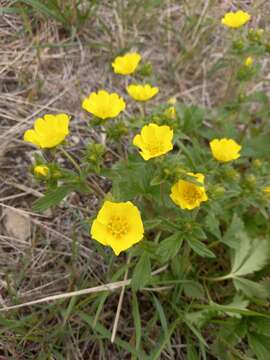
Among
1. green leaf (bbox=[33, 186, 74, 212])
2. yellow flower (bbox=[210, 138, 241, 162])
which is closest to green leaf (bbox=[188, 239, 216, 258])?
yellow flower (bbox=[210, 138, 241, 162])

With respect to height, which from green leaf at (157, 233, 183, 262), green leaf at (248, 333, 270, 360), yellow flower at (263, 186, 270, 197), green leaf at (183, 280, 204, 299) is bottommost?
green leaf at (248, 333, 270, 360)

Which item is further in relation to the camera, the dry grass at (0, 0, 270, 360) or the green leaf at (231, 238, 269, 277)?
the green leaf at (231, 238, 269, 277)

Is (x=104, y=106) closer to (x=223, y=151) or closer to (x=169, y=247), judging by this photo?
(x=223, y=151)

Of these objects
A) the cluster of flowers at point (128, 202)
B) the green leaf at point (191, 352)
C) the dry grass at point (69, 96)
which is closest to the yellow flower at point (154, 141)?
the cluster of flowers at point (128, 202)

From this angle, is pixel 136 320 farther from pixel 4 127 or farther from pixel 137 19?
pixel 137 19

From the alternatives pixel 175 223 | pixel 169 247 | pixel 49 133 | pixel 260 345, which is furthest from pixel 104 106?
pixel 260 345

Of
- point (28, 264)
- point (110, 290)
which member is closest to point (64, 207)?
point (28, 264)

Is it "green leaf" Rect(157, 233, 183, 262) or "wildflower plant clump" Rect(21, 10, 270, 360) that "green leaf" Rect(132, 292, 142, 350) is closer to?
"wildflower plant clump" Rect(21, 10, 270, 360)

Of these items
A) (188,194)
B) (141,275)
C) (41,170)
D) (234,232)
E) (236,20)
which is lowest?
(234,232)
